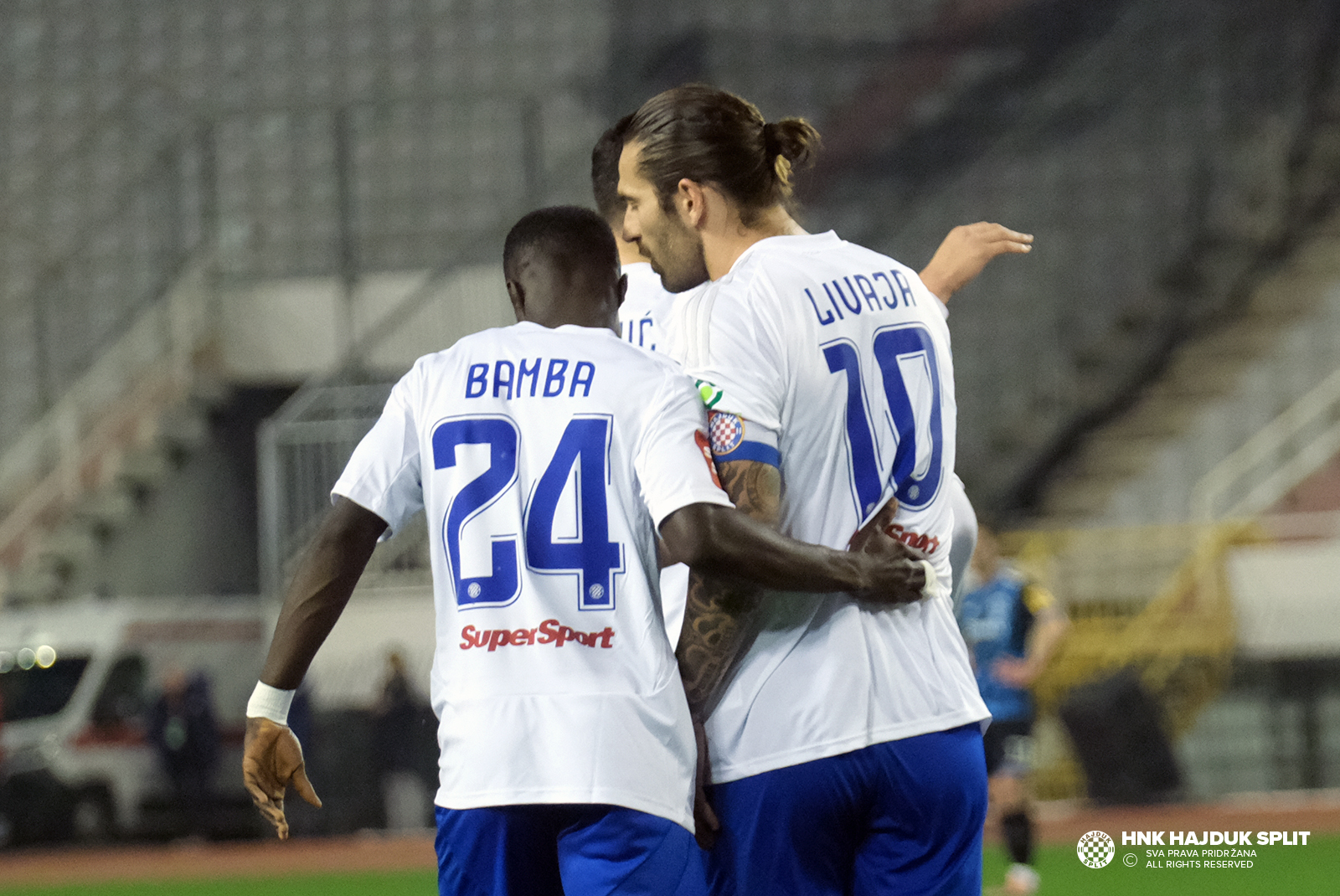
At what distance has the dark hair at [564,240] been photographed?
2.56m

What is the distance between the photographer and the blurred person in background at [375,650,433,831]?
1270cm

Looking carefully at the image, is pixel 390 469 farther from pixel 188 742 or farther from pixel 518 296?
pixel 188 742

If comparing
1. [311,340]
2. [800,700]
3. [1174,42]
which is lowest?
[800,700]

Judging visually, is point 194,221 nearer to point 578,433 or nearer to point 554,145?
point 554,145

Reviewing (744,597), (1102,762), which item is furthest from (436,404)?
(1102,762)

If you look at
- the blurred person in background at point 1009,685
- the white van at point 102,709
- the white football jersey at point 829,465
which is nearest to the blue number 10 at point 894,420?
the white football jersey at point 829,465

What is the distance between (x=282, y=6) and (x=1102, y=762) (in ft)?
39.4

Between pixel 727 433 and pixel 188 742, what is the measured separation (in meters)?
11.4

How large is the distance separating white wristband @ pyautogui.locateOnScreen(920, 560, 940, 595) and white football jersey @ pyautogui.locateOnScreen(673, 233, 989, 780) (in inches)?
0.6

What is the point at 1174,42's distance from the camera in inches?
622

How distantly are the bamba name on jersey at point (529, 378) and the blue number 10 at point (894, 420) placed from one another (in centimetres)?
38

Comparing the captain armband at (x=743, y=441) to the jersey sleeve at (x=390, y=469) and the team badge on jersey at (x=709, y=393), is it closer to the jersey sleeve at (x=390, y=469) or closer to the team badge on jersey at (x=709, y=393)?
the team badge on jersey at (x=709, y=393)

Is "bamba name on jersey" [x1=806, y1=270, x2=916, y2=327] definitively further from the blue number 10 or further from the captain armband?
the captain armband

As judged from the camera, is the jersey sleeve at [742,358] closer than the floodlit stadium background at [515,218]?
Yes
